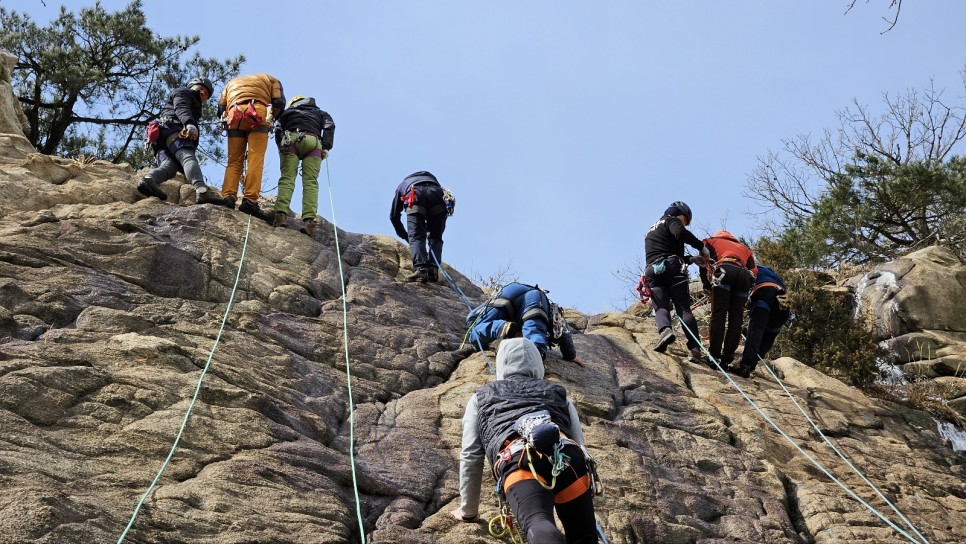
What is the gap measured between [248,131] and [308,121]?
0.82m

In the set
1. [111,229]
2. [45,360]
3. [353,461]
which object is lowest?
[353,461]

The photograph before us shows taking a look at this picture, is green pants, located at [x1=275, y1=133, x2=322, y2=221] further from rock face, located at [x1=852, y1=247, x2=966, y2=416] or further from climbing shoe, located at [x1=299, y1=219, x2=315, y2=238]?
rock face, located at [x1=852, y1=247, x2=966, y2=416]

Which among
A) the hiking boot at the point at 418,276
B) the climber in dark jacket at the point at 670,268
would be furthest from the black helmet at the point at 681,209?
the hiking boot at the point at 418,276

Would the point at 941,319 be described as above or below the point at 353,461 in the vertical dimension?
above

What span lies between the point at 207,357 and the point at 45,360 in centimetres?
127

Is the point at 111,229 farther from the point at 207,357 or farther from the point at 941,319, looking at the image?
the point at 941,319

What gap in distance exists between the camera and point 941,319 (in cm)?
1552

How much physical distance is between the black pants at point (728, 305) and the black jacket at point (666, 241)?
1.60 ft

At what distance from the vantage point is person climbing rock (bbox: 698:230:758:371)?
36.8 feet

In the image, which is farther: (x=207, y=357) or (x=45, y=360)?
(x=207, y=357)

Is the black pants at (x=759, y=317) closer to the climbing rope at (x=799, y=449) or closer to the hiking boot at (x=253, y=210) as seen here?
the climbing rope at (x=799, y=449)

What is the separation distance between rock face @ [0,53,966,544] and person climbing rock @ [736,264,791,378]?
0.38 metres

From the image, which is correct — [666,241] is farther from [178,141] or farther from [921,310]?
[921,310]

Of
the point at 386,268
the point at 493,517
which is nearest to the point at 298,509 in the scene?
the point at 493,517
